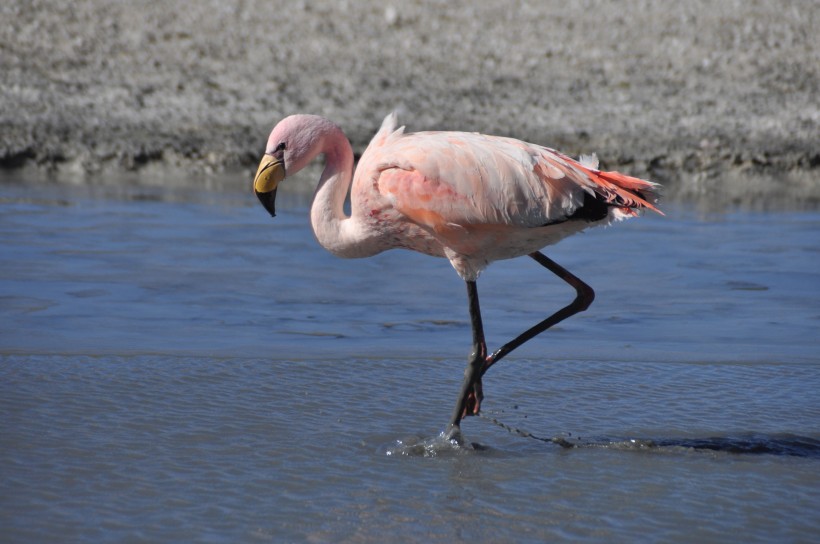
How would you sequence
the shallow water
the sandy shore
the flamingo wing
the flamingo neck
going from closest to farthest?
the shallow water → the flamingo wing → the flamingo neck → the sandy shore

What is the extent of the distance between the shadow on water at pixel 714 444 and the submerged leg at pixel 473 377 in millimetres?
112

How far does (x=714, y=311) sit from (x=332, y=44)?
23.5 ft

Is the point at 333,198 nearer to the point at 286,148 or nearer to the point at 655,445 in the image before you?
the point at 286,148

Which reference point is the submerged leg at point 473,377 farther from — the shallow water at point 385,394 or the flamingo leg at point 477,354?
the shallow water at point 385,394

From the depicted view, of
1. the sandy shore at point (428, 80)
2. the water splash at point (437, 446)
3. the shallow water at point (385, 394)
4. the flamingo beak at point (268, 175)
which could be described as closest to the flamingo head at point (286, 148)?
the flamingo beak at point (268, 175)

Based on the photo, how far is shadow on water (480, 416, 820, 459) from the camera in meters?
4.13

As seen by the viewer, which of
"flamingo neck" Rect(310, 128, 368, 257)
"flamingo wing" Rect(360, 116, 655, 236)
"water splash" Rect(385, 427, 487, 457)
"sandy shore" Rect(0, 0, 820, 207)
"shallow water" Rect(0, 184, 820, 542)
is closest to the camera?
"shallow water" Rect(0, 184, 820, 542)

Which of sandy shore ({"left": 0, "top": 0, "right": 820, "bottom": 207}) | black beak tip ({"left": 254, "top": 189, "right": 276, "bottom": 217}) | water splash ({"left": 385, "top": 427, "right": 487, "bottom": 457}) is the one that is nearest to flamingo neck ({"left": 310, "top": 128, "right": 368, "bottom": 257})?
black beak tip ({"left": 254, "top": 189, "right": 276, "bottom": 217})

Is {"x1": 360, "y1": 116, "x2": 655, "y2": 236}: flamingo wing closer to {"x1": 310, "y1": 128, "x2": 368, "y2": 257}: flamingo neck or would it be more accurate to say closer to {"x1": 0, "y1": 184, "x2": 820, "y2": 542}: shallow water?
{"x1": 310, "y1": 128, "x2": 368, "y2": 257}: flamingo neck

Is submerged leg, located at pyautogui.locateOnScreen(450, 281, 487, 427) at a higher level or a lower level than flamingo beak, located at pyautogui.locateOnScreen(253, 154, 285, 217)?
lower

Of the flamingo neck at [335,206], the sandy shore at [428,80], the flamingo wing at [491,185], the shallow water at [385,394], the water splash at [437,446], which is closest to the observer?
the shallow water at [385,394]

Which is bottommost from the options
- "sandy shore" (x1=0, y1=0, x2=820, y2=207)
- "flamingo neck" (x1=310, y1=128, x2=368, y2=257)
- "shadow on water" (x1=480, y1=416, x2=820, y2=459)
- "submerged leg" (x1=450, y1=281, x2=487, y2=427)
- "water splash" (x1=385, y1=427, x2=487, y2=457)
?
"water splash" (x1=385, y1=427, x2=487, y2=457)

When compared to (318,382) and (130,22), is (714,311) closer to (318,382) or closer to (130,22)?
(318,382)

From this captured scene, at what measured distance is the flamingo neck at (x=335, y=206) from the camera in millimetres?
4605
